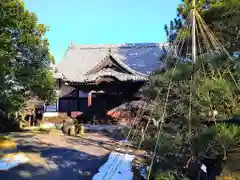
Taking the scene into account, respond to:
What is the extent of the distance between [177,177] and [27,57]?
23.0ft

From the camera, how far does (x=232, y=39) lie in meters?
5.57

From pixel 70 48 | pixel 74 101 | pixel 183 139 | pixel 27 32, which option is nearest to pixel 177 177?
pixel 183 139

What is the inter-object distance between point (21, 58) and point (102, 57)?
11.2 m

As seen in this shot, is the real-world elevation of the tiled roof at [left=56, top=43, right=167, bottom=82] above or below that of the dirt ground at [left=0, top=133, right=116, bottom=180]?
above

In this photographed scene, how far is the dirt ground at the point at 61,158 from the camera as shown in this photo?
5531 millimetres

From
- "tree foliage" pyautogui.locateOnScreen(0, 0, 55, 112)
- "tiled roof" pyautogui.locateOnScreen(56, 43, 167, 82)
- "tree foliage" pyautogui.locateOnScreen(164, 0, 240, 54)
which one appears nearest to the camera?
"tree foliage" pyautogui.locateOnScreen(164, 0, 240, 54)

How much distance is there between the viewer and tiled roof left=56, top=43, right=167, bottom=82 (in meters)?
16.7

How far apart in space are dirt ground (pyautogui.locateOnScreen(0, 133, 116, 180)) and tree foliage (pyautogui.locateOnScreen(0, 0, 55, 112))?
169 cm

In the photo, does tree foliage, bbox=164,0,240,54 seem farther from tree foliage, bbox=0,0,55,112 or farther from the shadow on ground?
tree foliage, bbox=0,0,55,112

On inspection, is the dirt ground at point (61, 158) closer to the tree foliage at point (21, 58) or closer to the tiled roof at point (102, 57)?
the tree foliage at point (21, 58)

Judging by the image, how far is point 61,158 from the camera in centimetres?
700

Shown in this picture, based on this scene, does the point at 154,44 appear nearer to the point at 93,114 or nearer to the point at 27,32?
the point at 93,114

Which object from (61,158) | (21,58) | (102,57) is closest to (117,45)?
(102,57)

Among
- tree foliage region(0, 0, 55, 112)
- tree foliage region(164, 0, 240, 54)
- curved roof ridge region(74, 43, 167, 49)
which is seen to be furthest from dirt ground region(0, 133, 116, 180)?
curved roof ridge region(74, 43, 167, 49)
